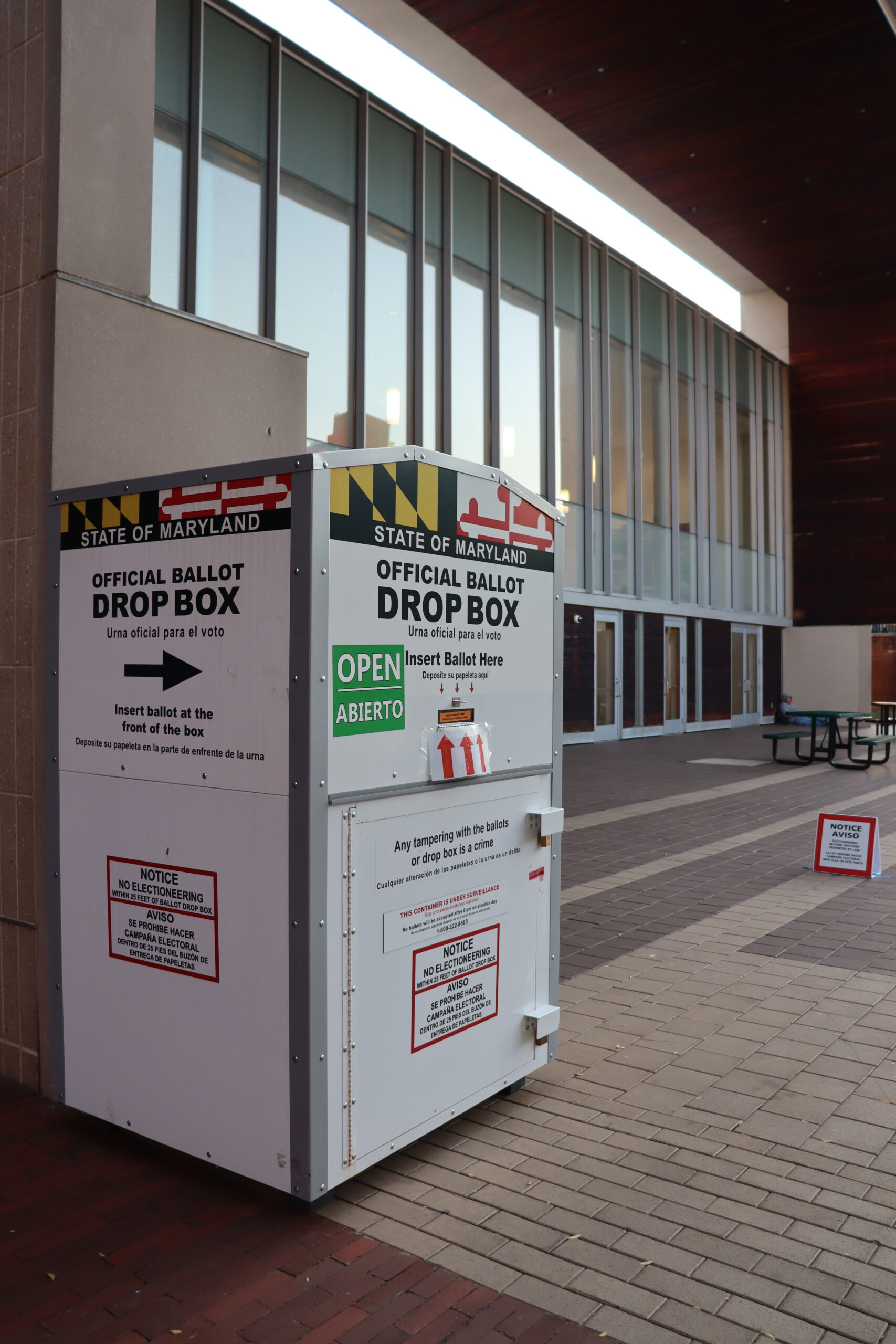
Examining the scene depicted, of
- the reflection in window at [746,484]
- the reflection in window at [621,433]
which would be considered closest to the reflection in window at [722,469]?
the reflection in window at [746,484]

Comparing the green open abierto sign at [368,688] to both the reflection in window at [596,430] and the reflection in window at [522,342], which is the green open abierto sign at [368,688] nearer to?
the reflection in window at [522,342]

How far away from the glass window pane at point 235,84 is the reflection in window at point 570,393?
860 centimetres

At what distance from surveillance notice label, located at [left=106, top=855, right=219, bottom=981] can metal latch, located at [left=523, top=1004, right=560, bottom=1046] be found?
1.35m

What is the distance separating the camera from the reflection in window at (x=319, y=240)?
1642 centimetres

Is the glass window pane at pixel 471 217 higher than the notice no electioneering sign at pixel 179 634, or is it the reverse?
the glass window pane at pixel 471 217

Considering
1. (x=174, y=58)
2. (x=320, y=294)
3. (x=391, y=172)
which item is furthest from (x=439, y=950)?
(x=391, y=172)

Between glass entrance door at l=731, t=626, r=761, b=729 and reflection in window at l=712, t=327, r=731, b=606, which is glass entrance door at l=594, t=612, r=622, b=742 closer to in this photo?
reflection in window at l=712, t=327, r=731, b=606

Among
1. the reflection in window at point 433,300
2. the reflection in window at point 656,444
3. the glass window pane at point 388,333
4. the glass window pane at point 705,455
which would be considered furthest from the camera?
the glass window pane at point 705,455

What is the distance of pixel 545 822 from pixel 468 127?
65.8 ft

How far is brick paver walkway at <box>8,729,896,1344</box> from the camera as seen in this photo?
2.74 m

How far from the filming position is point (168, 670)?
11.7ft

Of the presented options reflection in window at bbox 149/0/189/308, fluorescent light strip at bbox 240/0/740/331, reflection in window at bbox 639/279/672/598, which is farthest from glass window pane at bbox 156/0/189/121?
reflection in window at bbox 639/279/672/598

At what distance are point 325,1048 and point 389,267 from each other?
17.4 meters

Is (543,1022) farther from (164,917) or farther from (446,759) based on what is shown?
(164,917)
